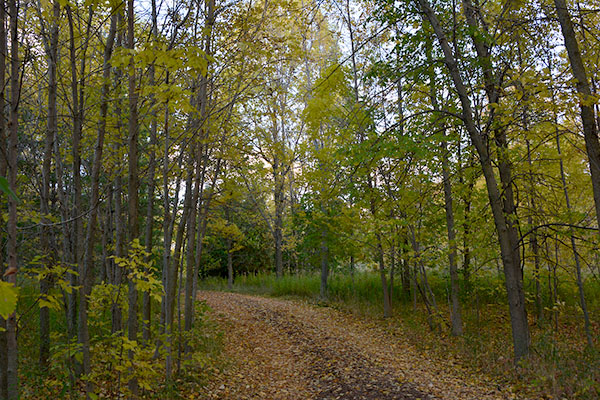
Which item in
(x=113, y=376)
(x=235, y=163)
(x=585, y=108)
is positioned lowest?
(x=113, y=376)

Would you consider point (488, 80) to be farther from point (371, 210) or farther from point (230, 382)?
point (230, 382)

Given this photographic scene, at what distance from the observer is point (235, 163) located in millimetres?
8648

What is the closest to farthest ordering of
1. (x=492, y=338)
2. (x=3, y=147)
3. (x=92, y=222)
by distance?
(x=3, y=147)
(x=92, y=222)
(x=492, y=338)

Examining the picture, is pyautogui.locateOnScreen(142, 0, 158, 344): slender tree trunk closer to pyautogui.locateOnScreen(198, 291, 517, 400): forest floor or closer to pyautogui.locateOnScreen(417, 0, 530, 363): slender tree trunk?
pyautogui.locateOnScreen(198, 291, 517, 400): forest floor

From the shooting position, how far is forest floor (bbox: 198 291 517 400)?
550 centimetres

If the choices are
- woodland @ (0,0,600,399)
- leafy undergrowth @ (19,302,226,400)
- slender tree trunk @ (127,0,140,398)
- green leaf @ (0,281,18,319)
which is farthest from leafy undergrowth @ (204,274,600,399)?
green leaf @ (0,281,18,319)

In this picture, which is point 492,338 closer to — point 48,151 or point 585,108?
point 585,108

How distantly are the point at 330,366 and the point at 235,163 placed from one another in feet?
14.7

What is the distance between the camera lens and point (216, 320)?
10.0m

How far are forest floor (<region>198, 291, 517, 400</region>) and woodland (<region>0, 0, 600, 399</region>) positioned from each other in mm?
465

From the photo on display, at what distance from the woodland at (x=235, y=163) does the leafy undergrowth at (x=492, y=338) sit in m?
0.06

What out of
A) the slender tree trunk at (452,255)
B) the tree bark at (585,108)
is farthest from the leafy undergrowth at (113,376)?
the tree bark at (585,108)

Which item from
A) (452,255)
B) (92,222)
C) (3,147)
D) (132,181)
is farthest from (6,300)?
(452,255)

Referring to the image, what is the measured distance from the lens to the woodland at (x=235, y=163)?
383 centimetres
